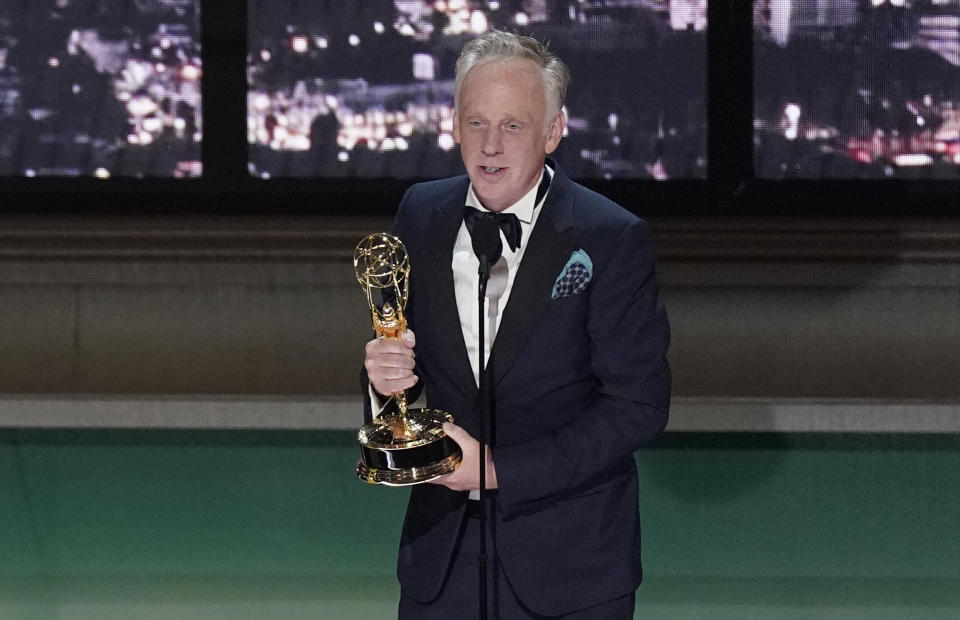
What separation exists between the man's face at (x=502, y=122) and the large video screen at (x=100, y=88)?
2766 mm

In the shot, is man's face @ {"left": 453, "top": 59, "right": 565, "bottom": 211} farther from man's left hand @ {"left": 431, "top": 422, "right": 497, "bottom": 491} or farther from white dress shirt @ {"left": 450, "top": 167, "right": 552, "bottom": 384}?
man's left hand @ {"left": 431, "top": 422, "right": 497, "bottom": 491}

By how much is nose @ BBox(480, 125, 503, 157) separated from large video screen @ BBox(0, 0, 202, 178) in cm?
279

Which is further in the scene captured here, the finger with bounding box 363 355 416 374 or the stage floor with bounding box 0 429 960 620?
the stage floor with bounding box 0 429 960 620

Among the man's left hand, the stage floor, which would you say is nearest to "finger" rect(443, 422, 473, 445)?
the man's left hand

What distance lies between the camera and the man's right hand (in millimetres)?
1623

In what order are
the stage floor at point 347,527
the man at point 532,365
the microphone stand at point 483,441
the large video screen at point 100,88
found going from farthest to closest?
the large video screen at point 100,88 → the stage floor at point 347,527 → the man at point 532,365 → the microphone stand at point 483,441

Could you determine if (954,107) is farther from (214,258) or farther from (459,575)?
(459,575)

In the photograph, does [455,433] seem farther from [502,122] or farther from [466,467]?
[502,122]

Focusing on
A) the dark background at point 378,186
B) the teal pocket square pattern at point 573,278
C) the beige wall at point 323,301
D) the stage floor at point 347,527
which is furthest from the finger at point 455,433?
the dark background at point 378,186

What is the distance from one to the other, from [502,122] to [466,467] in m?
0.42

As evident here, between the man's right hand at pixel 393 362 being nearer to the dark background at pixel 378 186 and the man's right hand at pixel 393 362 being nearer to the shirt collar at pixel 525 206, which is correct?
the shirt collar at pixel 525 206

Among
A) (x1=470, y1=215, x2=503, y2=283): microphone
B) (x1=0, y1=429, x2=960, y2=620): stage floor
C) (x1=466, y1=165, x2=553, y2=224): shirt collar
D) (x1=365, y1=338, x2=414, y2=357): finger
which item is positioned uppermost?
(x1=466, y1=165, x2=553, y2=224): shirt collar

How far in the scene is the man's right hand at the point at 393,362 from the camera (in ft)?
5.32

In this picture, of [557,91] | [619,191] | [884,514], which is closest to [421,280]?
[557,91]
